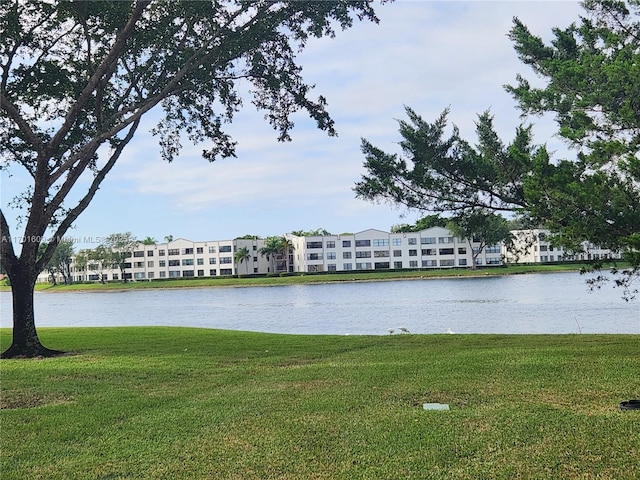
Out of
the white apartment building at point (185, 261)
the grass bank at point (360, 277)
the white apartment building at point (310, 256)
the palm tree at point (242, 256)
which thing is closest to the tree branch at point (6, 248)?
the grass bank at point (360, 277)

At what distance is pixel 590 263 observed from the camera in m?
10.5

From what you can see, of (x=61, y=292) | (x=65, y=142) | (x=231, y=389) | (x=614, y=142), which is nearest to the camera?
(x=231, y=389)

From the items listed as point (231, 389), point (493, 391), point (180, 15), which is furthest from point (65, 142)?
point (493, 391)

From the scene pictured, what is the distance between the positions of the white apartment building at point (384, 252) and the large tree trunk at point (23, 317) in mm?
80131

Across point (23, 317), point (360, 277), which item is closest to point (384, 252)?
point (360, 277)

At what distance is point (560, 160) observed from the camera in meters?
10.8

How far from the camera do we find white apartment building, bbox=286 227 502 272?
89.5m

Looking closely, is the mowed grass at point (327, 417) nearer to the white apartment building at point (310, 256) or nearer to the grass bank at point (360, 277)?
the grass bank at point (360, 277)

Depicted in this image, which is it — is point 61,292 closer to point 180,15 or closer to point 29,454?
point 180,15

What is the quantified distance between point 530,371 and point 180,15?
975 cm

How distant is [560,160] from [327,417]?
7150 millimetres

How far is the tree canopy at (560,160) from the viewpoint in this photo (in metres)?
9.48

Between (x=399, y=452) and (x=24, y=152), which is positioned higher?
(x=24, y=152)

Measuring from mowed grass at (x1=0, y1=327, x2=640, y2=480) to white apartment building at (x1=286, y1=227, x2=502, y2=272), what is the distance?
79.9m
